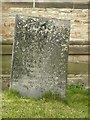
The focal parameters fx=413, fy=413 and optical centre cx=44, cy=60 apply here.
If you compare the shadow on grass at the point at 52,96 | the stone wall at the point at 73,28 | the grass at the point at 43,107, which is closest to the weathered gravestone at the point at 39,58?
the shadow on grass at the point at 52,96

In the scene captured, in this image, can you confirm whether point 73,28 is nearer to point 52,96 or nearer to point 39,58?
point 39,58

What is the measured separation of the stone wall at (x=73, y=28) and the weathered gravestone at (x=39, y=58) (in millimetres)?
2608

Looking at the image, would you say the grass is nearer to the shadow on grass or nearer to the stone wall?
the shadow on grass

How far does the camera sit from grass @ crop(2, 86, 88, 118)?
6.38 m

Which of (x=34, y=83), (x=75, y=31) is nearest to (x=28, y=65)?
(x=34, y=83)

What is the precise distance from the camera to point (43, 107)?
6867 millimetres

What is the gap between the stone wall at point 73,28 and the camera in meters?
10.3

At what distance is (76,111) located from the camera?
692 cm

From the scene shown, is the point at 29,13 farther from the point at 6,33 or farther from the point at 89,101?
the point at 89,101

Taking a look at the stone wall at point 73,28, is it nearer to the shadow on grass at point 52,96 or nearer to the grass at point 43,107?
the shadow on grass at point 52,96

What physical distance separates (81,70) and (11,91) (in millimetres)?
3235

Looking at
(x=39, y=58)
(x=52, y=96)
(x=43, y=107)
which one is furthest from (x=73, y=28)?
(x=43, y=107)

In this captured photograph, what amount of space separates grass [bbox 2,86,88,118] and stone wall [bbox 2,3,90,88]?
2.17m

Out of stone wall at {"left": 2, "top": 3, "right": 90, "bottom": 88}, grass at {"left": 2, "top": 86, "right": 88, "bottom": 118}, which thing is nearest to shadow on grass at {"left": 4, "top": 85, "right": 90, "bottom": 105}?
grass at {"left": 2, "top": 86, "right": 88, "bottom": 118}
